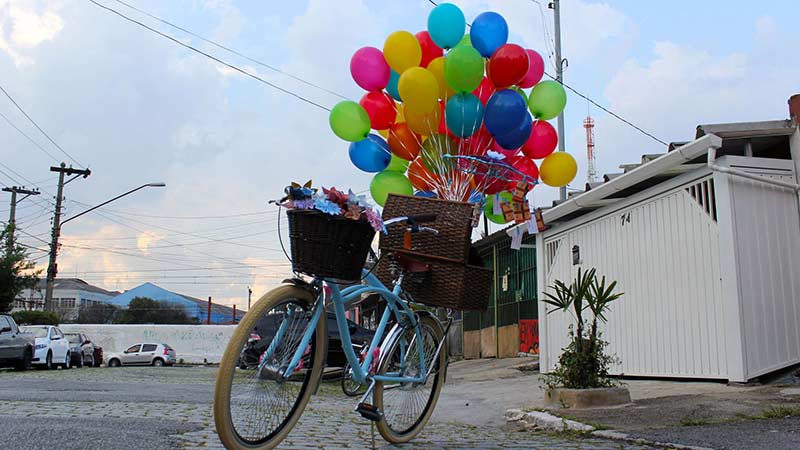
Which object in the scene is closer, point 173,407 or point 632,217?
point 173,407

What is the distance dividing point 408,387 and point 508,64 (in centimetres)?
516

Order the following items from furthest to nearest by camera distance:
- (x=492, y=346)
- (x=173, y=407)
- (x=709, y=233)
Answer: (x=492, y=346), (x=709, y=233), (x=173, y=407)

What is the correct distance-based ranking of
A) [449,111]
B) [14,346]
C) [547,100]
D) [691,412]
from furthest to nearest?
[14,346], [547,100], [449,111], [691,412]

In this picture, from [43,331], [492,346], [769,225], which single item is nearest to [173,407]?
[769,225]

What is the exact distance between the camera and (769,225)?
26.7ft

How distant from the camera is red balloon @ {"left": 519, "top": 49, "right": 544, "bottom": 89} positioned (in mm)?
9578

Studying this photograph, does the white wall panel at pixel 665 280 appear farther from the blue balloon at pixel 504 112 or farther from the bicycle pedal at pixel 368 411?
the bicycle pedal at pixel 368 411

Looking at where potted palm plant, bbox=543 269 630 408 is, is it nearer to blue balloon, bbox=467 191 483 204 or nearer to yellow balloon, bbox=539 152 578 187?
blue balloon, bbox=467 191 483 204

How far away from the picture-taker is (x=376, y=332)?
4.45 meters

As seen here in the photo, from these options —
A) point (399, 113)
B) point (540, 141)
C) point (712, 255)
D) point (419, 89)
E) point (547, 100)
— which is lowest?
point (712, 255)

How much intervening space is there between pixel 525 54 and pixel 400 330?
5.32 metres

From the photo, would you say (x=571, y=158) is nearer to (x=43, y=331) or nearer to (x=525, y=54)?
(x=525, y=54)

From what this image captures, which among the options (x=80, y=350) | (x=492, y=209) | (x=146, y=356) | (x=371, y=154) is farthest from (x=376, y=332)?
(x=146, y=356)

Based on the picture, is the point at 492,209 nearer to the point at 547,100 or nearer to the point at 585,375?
the point at 547,100
